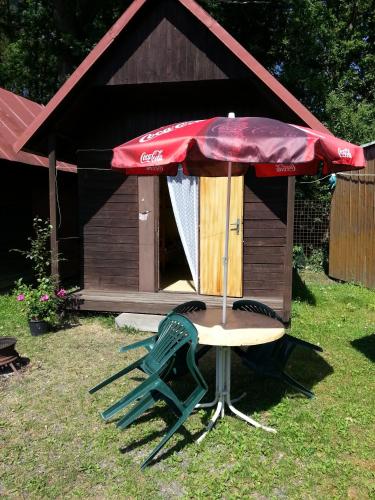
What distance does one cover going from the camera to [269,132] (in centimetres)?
284

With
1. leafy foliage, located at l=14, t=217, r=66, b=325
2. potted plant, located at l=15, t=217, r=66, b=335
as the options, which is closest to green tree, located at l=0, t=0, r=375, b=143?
leafy foliage, located at l=14, t=217, r=66, b=325

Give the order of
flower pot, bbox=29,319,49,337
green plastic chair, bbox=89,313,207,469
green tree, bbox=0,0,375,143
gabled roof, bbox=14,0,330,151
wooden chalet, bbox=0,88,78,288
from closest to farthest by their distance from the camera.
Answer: green plastic chair, bbox=89,313,207,469
gabled roof, bbox=14,0,330,151
flower pot, bbox=29,319,49,337
wooden chalet, bbox=0,88,78,288
green tree, bbox=0,0,375,143

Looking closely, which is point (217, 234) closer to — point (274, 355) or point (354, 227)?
point (274, 355)

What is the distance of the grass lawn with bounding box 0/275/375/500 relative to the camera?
2652 millimetres

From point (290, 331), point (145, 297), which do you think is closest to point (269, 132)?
point (290, 331)

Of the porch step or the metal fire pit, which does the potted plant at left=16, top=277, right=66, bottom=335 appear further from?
the metal fire pit

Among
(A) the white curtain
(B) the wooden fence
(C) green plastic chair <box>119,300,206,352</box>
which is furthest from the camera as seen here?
(B) the wooden fence

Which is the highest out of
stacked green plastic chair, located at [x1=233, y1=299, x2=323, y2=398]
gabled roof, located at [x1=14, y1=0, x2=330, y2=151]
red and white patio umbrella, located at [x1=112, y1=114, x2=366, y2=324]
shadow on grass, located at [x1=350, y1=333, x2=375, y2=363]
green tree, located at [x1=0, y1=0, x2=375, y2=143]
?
green tree, located at [x1=0, y1=0, x2=375, y2=143]

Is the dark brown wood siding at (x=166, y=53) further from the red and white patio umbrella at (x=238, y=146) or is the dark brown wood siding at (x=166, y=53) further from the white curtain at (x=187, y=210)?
the red and white patio umbrella at (x=238, y=146)

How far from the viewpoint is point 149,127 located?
6.54 metres

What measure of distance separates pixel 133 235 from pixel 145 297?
1069 mm

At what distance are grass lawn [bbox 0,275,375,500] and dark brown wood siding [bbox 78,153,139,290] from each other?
2023 millimetres

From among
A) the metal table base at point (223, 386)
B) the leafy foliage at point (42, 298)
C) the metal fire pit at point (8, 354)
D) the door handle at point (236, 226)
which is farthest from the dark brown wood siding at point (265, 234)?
the metal fire pit at point (8, 354)

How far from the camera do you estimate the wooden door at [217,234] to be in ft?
20.7
